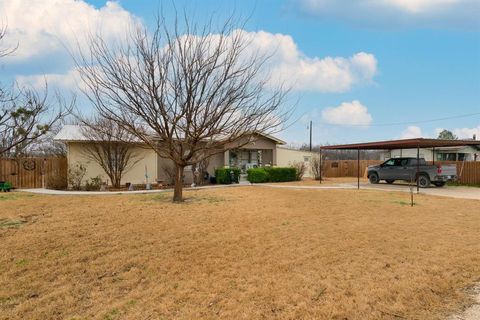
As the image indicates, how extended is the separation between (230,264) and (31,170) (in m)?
15.7

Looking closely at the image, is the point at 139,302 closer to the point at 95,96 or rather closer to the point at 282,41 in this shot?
the point at 95,96

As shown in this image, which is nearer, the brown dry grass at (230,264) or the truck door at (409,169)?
the brown dry grass at (230,264)

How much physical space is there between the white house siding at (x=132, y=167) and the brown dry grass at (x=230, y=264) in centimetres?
839

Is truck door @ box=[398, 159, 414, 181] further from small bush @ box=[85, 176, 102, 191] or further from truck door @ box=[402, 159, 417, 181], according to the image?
small bush @ box=[85, 176, 102, 191]

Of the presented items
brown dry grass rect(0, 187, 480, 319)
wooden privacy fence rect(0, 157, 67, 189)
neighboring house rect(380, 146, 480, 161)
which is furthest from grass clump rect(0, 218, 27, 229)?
neighboring house rect(380, 146, 480, 161)

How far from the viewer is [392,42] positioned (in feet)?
42.5

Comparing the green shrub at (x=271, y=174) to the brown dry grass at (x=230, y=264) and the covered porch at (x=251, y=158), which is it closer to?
the covered porch at (x=251, y=158)

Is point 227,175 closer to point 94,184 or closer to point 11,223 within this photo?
point 94,184

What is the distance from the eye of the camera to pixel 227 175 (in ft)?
65.1

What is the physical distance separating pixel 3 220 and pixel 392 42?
13.2 metres

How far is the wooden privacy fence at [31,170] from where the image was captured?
16922 millimetres

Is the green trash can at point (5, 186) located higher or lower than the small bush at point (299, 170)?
lower

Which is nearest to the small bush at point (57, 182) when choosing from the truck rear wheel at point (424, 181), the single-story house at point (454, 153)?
the truck rear wheel at point (424, 181)

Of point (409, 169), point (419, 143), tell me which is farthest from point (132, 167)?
point (409, 169)
